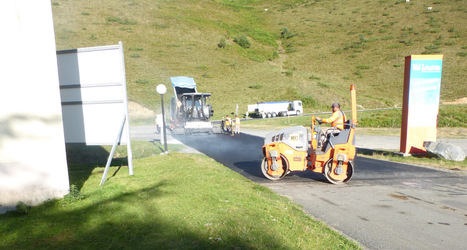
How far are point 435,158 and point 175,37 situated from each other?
193 ft

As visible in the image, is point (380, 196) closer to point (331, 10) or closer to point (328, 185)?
point (328, 185)

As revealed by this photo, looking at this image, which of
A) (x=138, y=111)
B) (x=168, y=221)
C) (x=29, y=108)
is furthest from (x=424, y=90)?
(x=138, y=111)

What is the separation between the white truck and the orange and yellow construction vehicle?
33.1 m

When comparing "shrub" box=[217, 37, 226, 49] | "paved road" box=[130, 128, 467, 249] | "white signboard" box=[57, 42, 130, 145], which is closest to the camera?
"paved road" box=[130, 128, 467, 249]

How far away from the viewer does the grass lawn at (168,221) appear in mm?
3740

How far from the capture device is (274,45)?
7594cm

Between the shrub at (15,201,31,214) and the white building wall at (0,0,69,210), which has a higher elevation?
the white building wall at (0,0,69,210)

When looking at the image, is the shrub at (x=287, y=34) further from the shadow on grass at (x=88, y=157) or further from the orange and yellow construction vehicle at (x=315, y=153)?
the orange and yellow construction vehicle at (x=315, y=153)

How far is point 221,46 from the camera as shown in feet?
210

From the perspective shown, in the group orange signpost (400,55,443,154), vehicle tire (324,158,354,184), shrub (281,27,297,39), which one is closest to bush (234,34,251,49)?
shrub (281,27,297,39)

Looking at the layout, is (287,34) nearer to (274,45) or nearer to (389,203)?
(274,45)

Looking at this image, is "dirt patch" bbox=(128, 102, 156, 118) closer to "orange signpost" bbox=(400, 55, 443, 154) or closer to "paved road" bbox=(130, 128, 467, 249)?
"paved road" bbox=(130, 128, 467, 249)

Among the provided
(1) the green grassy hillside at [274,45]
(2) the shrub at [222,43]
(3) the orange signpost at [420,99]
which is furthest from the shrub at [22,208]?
(2) the shrub at [222,43]

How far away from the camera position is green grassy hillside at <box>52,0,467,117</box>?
48.5 metres
